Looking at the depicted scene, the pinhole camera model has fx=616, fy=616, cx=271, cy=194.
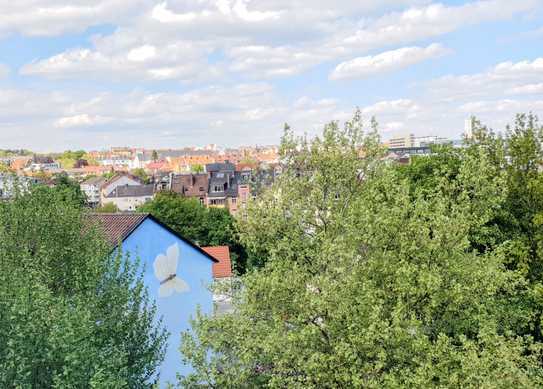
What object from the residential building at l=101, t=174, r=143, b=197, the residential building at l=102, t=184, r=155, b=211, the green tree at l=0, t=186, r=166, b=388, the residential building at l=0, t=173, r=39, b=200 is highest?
the residential building at l=0, t=173, r=39, b=200

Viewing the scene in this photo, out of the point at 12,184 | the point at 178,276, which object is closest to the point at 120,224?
the point at 178,276

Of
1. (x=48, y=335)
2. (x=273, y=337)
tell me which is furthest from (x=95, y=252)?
(x=273, y=337)

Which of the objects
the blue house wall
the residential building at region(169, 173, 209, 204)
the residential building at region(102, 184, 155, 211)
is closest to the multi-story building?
the residential building at region(169, 173, 209, 204)

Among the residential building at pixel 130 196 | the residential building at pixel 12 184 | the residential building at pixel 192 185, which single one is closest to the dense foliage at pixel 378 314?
the residential building at pixel 12 184

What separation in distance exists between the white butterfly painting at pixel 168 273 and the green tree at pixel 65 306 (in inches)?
283

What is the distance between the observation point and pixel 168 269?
27.8 meters

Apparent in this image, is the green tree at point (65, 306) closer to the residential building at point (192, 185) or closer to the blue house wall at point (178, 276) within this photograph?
the blue house wall at point (178, 276)

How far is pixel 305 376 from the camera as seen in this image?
14.2 metres

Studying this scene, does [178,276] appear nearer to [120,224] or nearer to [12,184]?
[120,224]

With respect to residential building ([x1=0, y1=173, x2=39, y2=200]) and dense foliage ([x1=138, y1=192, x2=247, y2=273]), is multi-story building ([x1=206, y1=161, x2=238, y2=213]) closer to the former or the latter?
dense foliage ([x1=138, y1=192, x2=247, y2=273])

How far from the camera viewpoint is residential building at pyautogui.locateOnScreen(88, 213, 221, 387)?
86.4ft

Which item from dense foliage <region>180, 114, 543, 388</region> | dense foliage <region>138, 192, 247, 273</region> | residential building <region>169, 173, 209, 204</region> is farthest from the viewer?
residential building <region>169, 173, 209, 204</region>

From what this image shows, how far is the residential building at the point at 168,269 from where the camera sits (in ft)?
86.4

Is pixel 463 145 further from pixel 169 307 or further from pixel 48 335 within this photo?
pixel 48 335
